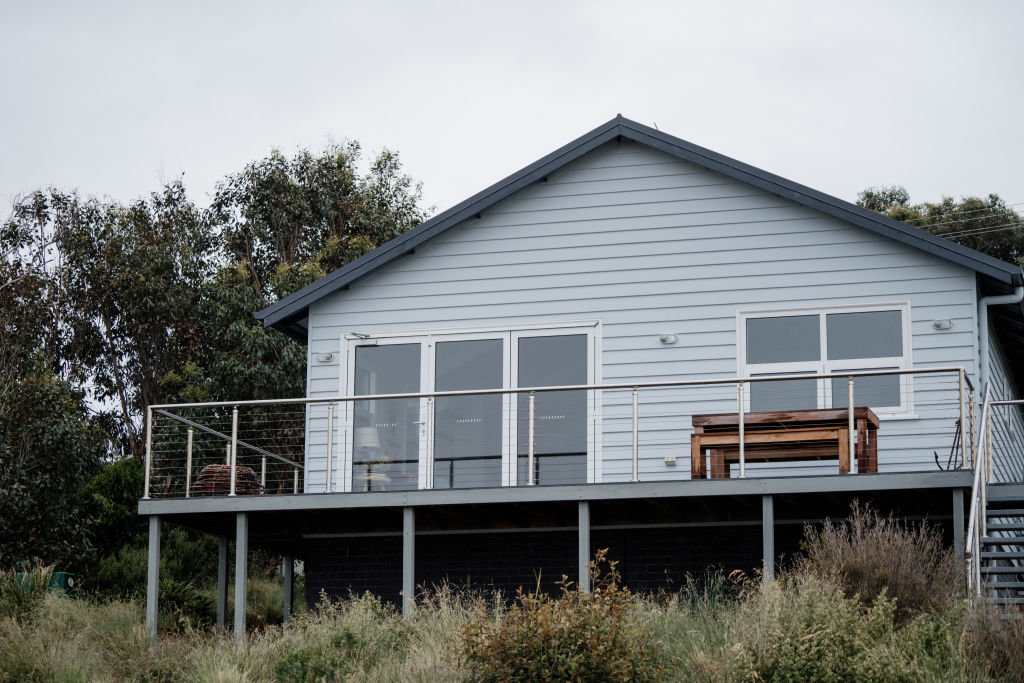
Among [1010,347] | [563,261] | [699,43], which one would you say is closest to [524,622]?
[563,261]

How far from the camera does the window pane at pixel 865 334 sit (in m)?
15.9

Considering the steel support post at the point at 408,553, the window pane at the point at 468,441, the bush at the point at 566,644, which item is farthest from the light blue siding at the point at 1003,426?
the steel support post at the point at 408,553

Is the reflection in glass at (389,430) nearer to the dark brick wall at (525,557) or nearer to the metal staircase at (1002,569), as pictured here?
the dark brick wall at (525,557)

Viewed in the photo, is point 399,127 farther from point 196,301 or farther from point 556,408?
point 556,408

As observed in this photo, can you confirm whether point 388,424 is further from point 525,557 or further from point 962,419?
point 962,419

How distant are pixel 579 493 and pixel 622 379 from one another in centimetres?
225

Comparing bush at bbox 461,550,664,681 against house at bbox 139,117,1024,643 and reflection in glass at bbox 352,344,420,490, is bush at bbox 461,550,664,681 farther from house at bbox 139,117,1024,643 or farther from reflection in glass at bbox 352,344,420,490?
reflection in glass at bbox 352,344,420,490

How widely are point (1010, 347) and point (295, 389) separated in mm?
14472

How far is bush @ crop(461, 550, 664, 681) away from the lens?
11336mm

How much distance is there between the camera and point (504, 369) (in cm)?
1692

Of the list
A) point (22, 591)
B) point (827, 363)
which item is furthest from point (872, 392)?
point (22, 591)

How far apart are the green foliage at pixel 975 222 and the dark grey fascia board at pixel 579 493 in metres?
22.6

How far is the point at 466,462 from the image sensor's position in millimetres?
16375

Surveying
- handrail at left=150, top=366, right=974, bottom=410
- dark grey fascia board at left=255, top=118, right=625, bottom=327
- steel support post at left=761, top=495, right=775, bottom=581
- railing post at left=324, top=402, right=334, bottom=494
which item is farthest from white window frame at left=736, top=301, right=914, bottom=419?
railing post at left=324, top=402, right=334, bottom=494
